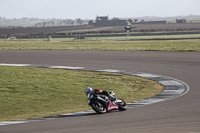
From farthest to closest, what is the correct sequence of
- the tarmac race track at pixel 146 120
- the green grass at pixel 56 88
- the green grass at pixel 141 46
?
the green grass at pixel 141 46 < the green grass at pixel 56 88 < the tarmac race track at pixel 146 120

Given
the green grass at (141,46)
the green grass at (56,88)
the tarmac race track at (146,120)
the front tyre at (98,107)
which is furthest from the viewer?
the green grass at (141,46)

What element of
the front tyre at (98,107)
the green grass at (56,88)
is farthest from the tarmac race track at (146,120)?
the green grass at (56,88)

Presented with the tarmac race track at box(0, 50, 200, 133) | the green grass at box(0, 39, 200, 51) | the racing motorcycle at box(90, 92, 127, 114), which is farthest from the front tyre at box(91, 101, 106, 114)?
the green grass at box(0, 39, 200, 51)

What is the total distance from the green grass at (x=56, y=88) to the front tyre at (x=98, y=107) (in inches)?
107

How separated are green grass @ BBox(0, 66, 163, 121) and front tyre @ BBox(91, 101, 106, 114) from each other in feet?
8.91

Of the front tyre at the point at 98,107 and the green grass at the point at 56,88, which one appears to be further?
the green grass at the point at 56,88

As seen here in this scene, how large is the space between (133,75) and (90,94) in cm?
1223

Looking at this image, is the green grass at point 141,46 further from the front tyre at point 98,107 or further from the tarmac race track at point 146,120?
the front tyre at point 98,107

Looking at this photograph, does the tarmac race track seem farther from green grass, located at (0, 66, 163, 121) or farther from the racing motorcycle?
green grass, located at (0, 66, 163, 121)

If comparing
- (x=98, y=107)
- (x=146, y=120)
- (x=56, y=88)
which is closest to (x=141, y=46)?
(x=56, y=88)

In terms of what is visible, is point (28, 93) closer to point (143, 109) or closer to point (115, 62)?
point (143, 109)

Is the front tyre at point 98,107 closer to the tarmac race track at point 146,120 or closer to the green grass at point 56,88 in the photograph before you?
the tarmac race track at point 146,120

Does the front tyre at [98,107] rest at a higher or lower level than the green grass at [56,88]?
higher

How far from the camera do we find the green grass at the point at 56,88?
1934cm
